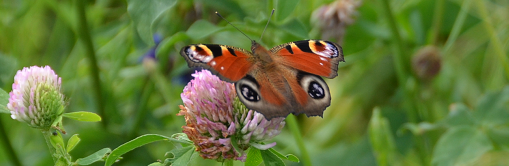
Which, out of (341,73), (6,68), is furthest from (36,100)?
(341,73)

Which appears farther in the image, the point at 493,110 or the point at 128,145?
the point at 493,110

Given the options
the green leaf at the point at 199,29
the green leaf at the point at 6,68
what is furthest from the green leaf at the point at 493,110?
the green leaf at the point at 6,68

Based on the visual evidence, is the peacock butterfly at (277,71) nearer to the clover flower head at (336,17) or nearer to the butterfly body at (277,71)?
the butterfly body at (277,71)

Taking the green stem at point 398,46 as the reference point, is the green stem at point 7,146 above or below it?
below

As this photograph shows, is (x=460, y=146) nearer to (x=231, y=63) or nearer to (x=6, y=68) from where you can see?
(x=231, y=63)

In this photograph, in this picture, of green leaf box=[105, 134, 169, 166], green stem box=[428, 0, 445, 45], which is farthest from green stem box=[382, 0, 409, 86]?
green leaf box=[105, 134, 169, 166]

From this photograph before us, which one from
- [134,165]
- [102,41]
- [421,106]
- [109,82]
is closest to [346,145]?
[421,106]

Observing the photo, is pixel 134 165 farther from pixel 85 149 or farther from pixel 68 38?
pixel 68 38

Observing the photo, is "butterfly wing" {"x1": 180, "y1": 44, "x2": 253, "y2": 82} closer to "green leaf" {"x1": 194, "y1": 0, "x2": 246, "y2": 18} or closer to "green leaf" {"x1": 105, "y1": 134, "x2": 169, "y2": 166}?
"green leaf" {"x1": 105, "y1": 134, "x2": 169, "y2": 166}
